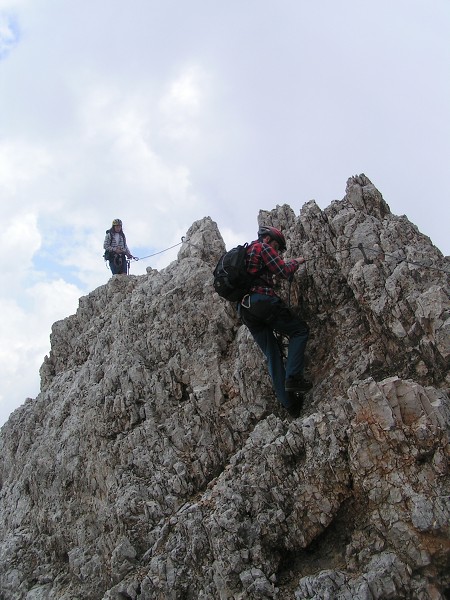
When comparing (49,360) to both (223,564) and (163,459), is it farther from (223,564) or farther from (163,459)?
(223,564)

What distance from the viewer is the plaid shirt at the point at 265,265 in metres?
11.8

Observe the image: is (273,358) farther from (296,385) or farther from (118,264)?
(118,264)

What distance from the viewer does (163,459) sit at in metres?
12.8

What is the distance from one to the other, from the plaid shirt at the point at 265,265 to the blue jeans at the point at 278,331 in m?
0.32

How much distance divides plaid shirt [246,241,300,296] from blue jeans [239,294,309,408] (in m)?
0.32

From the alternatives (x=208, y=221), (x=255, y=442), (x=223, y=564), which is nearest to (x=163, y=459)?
(x=255, y=442)

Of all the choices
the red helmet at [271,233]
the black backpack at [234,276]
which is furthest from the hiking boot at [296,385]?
the red helmet at [271,233]

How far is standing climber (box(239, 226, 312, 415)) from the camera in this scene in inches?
463

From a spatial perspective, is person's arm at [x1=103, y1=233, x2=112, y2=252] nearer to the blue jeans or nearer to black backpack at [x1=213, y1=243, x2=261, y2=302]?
black backpack at [x1=213, y1=243, x2=261, y2=302]

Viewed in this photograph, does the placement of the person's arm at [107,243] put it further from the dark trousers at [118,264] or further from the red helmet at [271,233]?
the red helmet at [271,233]

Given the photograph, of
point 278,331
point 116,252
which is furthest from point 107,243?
point 278,331

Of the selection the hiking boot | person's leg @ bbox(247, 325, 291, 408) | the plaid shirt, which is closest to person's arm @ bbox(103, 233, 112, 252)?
the plaid shirt

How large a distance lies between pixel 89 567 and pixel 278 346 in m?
6.76

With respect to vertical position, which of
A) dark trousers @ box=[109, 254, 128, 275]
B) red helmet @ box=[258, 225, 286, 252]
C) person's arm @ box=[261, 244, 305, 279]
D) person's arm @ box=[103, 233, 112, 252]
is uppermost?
person's arm @ box=[103, 233, 112, 252]
